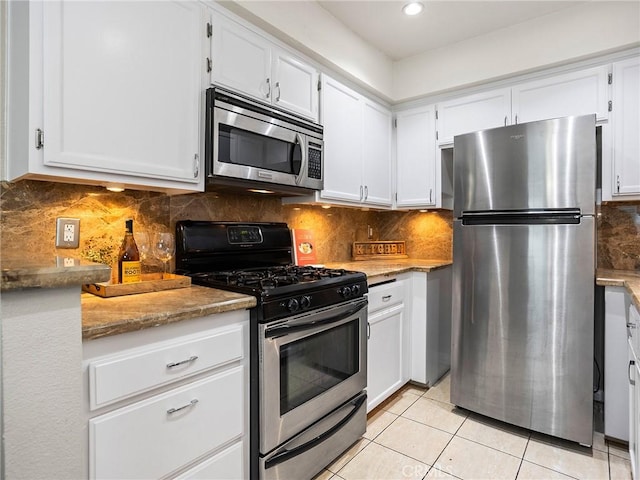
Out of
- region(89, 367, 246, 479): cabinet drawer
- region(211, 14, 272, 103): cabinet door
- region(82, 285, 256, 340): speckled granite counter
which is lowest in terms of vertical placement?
region(89, 367, 246, 479): cabinet drawer

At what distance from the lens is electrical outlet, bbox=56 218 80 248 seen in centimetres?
147

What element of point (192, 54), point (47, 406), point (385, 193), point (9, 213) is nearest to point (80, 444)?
point (47, 406)

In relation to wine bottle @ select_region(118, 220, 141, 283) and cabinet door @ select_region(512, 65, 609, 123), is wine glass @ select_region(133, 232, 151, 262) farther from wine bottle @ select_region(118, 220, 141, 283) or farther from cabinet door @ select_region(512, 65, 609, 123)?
cabinet door @ select_region(512, 65, 609, 123)

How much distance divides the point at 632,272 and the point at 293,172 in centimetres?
224

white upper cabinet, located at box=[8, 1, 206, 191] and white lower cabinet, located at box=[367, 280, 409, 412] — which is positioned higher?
white upper cabinet, located at box=[8, 1, 206, 191]

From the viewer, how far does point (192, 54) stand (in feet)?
5.29

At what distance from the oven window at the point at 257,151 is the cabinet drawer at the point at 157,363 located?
0.87m

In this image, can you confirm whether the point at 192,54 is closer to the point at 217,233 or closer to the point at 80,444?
the point at 217,233

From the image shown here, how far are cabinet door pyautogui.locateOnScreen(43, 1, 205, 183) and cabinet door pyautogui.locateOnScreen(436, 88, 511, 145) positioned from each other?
1967 millimetres

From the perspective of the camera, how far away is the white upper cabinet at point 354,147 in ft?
7.95

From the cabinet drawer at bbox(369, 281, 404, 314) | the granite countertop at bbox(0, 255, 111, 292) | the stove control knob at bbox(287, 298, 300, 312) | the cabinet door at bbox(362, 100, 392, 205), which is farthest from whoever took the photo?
Result: the cabinet door at bbox(362, 100, 392, 205)

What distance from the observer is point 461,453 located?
192cm

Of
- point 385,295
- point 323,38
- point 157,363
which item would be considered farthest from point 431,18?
point 157,363

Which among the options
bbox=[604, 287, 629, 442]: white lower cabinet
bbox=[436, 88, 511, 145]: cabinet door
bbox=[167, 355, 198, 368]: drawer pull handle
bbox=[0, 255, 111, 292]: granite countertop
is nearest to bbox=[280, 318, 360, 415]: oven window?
bbox=[167, 355, 198, 368]: drawer pull handle
